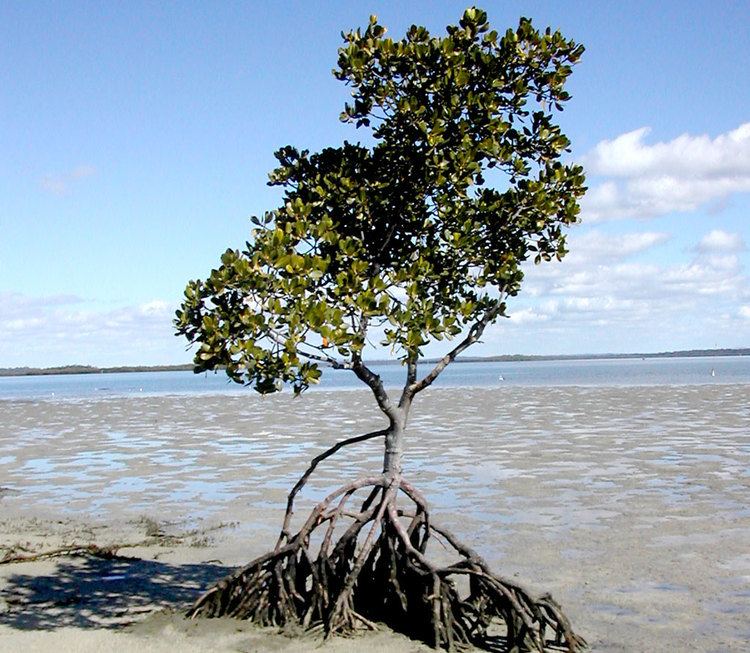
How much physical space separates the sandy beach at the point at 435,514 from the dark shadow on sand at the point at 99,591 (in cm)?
4

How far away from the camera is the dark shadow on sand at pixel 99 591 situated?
10.5 meters

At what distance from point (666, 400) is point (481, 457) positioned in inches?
1156

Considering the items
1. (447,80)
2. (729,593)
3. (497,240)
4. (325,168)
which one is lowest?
(729,593)

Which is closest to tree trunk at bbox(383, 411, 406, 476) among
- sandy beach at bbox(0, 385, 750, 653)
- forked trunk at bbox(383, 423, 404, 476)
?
forked trunk at bbox(383, 423, 404, 476)

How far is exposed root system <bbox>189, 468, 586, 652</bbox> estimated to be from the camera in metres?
9.20

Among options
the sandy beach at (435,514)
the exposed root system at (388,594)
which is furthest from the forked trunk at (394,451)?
the sandy beach at (435,514)

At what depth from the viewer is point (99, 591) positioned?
38.4 ft

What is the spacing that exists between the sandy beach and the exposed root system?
0.32 metres

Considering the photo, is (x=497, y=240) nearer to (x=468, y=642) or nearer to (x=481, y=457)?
(x=468, y=642)

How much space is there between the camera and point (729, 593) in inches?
448

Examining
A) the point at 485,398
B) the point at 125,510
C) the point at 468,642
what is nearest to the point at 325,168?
the point at 468,642

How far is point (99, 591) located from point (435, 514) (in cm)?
711

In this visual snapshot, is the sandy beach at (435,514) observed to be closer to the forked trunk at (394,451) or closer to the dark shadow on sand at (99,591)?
the dark shadow on sand at (99,591)

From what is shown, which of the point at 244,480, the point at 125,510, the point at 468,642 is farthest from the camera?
the point at 244,480
